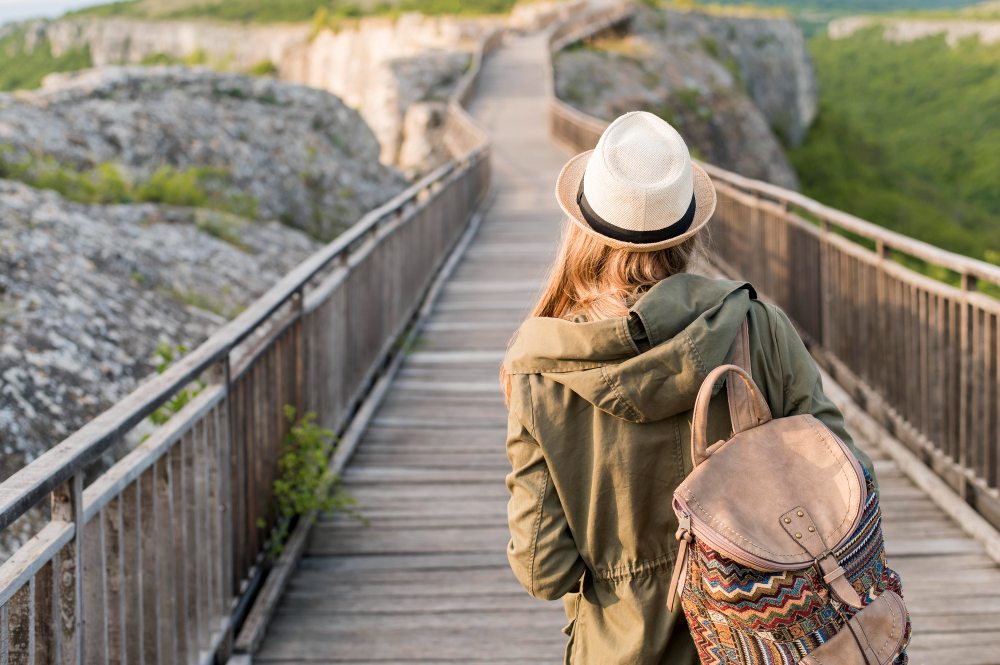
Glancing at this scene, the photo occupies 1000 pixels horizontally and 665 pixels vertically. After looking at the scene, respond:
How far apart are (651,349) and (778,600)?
52 cm

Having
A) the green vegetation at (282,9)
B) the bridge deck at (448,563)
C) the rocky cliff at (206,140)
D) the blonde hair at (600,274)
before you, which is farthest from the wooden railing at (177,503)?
the green vegetation at (282,9)

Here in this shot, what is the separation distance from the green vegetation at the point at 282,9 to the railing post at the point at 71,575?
5015 cm

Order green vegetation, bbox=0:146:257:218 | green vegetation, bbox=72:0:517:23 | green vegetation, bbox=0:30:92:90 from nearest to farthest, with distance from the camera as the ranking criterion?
1. green vegetation, bbox=0:146:257:218
2. green vegetation, bbox=72:0:517:23
3. green vegetation, bbox=0:30:92:90

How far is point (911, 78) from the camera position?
264ft

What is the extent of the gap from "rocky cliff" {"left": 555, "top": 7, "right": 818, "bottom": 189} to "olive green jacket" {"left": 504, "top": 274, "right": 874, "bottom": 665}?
24751 mm

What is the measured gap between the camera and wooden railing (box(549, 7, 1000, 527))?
4223mm

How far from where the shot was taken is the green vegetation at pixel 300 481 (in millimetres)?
3975

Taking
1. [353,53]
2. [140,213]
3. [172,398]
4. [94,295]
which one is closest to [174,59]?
[353,53]

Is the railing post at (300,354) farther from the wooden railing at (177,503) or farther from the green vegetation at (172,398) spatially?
the green vegetation at (172,398)

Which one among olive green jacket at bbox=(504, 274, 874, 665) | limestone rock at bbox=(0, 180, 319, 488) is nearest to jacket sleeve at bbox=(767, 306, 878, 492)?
olive green jacket at bbox=(504, 274, 874, 665)

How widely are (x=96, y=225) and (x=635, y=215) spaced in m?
5.17

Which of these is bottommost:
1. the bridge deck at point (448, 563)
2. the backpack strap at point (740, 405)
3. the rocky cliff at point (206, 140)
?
the bridge deck at point (448, 563)

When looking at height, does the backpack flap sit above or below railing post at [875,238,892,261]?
below

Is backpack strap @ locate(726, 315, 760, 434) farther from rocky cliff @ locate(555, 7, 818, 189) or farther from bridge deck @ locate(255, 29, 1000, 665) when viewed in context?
rocky cliff @ locate(555, 7, 818, 189)
